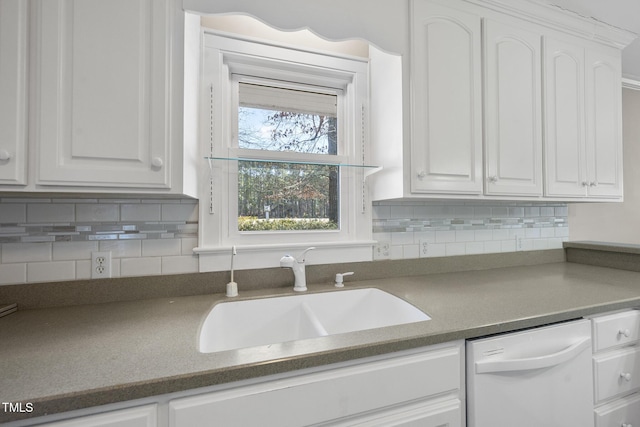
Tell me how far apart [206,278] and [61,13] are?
3.43ft

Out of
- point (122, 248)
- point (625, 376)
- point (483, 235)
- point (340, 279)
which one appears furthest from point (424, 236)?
point (122, 248)

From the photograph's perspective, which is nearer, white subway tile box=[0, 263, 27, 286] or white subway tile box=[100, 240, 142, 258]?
white subway tile box=[0, 263, 27, 286]

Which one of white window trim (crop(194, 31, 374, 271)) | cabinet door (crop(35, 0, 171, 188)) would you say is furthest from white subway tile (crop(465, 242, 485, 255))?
cabinet door (crop(35, 0, 171, 188))

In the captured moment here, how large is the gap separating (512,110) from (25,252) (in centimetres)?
228

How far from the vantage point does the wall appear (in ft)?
7.84

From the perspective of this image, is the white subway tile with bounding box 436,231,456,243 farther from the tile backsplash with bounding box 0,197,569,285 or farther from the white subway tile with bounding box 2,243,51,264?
the white subway tile with bounding box 2,243,51,264

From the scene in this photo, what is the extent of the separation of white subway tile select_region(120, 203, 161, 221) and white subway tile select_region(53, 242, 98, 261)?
159mm

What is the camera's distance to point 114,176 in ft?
3.14

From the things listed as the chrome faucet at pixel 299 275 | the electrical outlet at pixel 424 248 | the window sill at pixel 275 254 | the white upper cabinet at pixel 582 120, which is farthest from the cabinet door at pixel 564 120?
the chrome faucet at pixel 299 275

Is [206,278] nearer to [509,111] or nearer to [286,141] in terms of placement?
[286,141]

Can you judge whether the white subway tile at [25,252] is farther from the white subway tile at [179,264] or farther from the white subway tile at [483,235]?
the white subway tile at [483,235]

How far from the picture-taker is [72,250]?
117cm

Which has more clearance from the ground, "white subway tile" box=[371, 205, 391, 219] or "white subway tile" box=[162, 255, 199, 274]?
"white subway tile" box=[371, 205, 391, 219]

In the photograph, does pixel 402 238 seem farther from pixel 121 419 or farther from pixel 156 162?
pixel 121 419
